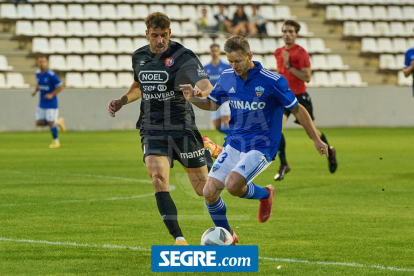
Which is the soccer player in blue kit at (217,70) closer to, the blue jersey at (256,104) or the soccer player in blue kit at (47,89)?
the soccer player in blue kit at (47,89)

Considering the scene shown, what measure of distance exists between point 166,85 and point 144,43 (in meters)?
20.1

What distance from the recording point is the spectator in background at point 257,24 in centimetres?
2572

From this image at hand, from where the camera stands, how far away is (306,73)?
1062 cm

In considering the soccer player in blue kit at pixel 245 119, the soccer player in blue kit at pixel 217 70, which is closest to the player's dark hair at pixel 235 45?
the soccer player in blue kit at pixel 245 119

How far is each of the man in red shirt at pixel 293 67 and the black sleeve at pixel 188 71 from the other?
14.7 ft

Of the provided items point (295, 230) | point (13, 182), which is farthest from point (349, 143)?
point (295, 230)

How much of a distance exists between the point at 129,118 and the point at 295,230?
57.7 feet

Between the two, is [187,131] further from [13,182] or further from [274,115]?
[13,182]

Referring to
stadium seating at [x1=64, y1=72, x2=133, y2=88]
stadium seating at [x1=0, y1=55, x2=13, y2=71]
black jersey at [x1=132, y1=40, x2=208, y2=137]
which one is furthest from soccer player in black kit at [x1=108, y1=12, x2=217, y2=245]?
stadium seating at [x1=0, y1=55, x2=13, y2=71]

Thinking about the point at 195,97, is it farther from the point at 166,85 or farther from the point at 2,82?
the point at 2,82

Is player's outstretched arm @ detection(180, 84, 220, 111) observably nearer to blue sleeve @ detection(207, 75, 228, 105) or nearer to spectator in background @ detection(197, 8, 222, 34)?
blue sleeve @ detection(207, 75, 228, 105)

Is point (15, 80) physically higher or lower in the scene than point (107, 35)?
lower

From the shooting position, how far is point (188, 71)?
6.14m

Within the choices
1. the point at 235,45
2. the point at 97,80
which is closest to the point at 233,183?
the point at 235,45
